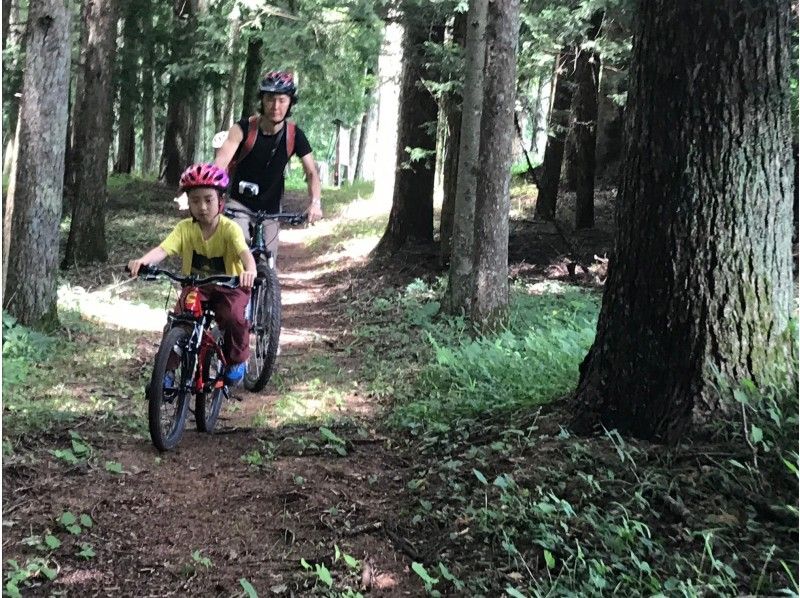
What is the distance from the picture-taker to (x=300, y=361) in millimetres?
7910

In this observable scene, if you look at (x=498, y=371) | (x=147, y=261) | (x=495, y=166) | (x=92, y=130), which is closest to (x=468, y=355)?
(x=498, y=371)

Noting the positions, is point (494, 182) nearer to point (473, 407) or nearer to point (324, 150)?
point (473, 407)

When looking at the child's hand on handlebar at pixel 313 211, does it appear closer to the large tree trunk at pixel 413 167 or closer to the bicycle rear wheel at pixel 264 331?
the bicycle rear wheel at pixel 264 331

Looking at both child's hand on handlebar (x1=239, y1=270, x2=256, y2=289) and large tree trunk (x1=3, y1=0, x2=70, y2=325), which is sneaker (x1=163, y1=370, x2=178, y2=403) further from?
large tree trunk (x1=3, y1=0, x2=70, y2=325)

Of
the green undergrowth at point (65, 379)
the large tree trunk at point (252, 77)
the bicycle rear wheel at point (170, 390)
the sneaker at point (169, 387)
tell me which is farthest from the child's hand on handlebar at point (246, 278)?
the large tree trunk at point (252, 77)

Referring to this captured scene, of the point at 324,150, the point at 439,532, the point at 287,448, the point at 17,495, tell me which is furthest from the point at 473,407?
the point at 324,150

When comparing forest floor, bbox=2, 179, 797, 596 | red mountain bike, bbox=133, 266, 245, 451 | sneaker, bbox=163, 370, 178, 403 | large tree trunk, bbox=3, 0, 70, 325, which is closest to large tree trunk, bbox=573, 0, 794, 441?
forest floor, bbox=2, 179, 797, 596

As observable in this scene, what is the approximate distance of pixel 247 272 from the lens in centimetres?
500

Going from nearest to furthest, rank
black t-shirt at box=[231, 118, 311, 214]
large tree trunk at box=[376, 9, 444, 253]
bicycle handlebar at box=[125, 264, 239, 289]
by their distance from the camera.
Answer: bicycle handlebar at box=[125, 264, 239, 289] < black t-shirt at box=[231, 118, 311, 214] < large tree trunk at box=[376, 9, 444, 253]

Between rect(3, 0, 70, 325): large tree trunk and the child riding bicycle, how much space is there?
314 cm

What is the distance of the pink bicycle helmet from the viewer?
5.14m

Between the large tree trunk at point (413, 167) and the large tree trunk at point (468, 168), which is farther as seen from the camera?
the large tree trunk at point (413, 167)

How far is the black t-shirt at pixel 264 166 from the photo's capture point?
6699 millimetres

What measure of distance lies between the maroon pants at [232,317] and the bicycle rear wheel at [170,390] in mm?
351
